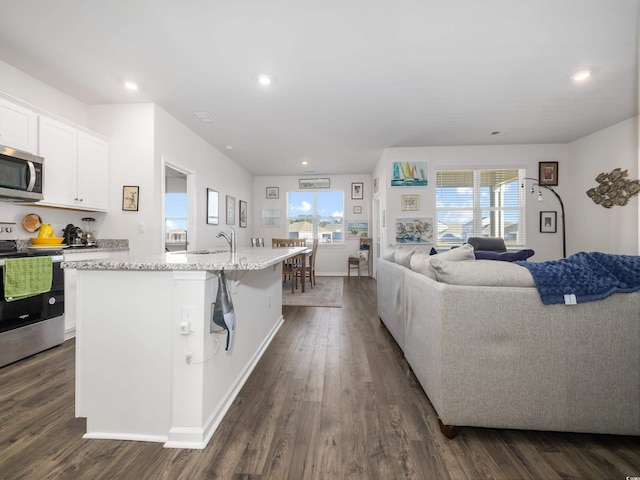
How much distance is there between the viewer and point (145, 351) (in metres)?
1.43

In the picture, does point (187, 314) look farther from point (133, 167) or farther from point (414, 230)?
point (414, 230)

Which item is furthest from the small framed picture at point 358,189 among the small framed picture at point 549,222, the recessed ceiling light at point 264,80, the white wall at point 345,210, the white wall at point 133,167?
the white wall at point 133,167

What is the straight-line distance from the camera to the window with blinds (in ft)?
17.4

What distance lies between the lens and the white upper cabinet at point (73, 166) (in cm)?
283

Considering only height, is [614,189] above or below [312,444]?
above

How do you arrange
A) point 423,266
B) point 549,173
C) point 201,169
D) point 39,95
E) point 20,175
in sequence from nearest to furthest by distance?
point 423,266 < point 20,175 < point 39,95 < point 201,169 < point 549,173

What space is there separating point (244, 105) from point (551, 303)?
141 inches

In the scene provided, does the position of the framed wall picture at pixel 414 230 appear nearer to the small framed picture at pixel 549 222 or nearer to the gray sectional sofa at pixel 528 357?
the small framed picture at pixel 549 222

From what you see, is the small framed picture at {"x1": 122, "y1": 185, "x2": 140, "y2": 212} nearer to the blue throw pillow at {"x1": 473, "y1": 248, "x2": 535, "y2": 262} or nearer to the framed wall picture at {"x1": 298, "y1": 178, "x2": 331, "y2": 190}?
the blue throw pillow at {"x1": 473, "y1": 248, "x2": 535, "y2": 262}

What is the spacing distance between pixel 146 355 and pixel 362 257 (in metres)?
5.93

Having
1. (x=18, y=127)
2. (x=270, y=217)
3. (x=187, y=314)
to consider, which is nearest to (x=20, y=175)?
(x=18, y=127)

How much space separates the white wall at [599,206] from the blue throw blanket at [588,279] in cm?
374

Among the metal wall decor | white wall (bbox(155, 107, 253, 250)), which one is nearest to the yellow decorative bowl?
white wall (bbox(155, 107, 253, 250))

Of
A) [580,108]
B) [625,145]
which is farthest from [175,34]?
[625,145]
